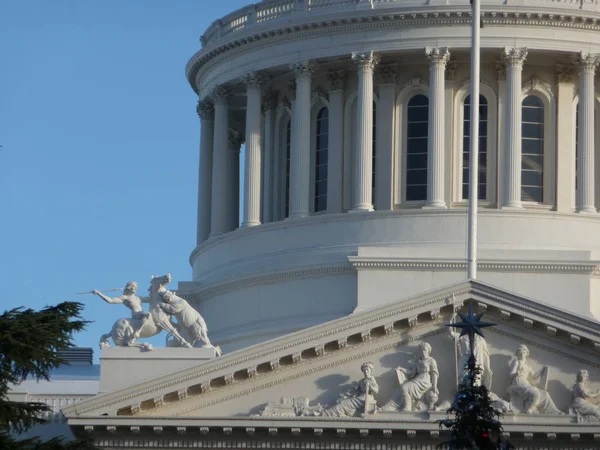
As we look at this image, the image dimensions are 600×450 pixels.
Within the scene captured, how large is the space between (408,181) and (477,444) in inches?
1241

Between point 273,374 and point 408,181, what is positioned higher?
point 408,181

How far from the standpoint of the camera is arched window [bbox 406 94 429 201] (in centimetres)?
8712

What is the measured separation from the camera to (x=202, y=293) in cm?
8769

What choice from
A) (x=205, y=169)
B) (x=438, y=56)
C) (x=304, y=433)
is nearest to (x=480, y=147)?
(x=438, y=56)

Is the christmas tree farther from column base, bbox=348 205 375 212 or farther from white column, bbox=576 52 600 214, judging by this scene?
white column, bbox=576 52 600 214

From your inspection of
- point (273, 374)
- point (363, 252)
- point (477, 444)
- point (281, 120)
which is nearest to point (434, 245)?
point (363, 252)

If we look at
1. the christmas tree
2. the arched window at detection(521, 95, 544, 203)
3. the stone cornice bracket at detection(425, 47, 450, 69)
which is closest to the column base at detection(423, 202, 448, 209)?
the arched window at detection(521, 95, 544, 203)

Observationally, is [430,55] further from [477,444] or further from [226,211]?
[477,444]

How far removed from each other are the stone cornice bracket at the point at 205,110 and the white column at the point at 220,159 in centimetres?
110

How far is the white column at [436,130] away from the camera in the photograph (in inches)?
3371

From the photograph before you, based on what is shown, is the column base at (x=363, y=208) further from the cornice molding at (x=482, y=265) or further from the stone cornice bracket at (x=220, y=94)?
the stone cornice bracket at (x=220, y=94)

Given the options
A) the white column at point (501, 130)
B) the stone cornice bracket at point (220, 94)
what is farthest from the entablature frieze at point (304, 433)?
the stone cornice bracket at point (220, 94)

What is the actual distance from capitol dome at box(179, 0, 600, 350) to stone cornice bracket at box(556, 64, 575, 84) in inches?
1.6

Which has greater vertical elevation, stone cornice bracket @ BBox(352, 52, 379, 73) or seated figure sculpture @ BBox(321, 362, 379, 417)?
stone cornice bracket @ BBox(352, 52, 379, 73)
